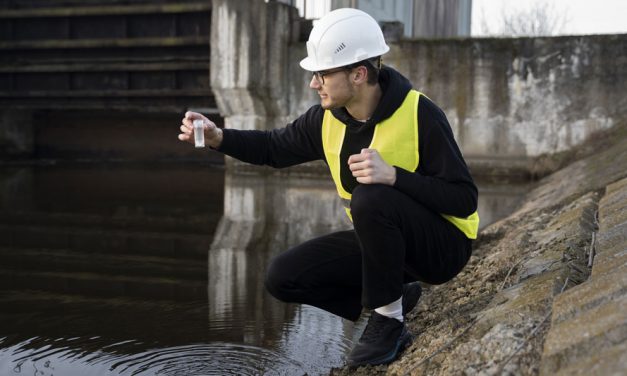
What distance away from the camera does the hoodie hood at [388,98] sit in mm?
2387

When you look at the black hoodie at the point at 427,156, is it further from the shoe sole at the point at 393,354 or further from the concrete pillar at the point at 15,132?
the concrete pillar at the point at 15,132

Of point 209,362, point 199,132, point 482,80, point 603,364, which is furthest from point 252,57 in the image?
→ point 603,364

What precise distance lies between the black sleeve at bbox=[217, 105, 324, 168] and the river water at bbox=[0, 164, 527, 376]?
709mm

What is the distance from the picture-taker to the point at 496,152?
376 inches

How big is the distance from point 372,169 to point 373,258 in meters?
0.28

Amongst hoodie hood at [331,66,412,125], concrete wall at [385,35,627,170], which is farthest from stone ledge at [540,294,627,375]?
concrete wall at [385,35,627,170]

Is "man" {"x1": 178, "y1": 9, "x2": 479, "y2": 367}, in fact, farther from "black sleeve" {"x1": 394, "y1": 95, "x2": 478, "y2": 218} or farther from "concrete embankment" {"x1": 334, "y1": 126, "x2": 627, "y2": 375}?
"concrete embankment" {"x1": 334, "y1": 126, "x2": 627, "y2": 375}

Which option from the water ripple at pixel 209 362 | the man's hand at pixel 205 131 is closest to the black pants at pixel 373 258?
the water ripple at pixel 209 362

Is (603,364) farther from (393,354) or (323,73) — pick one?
(323,73)

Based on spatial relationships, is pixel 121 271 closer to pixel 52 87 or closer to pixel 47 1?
pixel 52 87

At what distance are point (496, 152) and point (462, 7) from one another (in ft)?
32.6

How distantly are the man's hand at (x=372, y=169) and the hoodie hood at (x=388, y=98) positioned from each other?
169mm

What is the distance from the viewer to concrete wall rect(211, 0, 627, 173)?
9109mm

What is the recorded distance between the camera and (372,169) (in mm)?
2256
